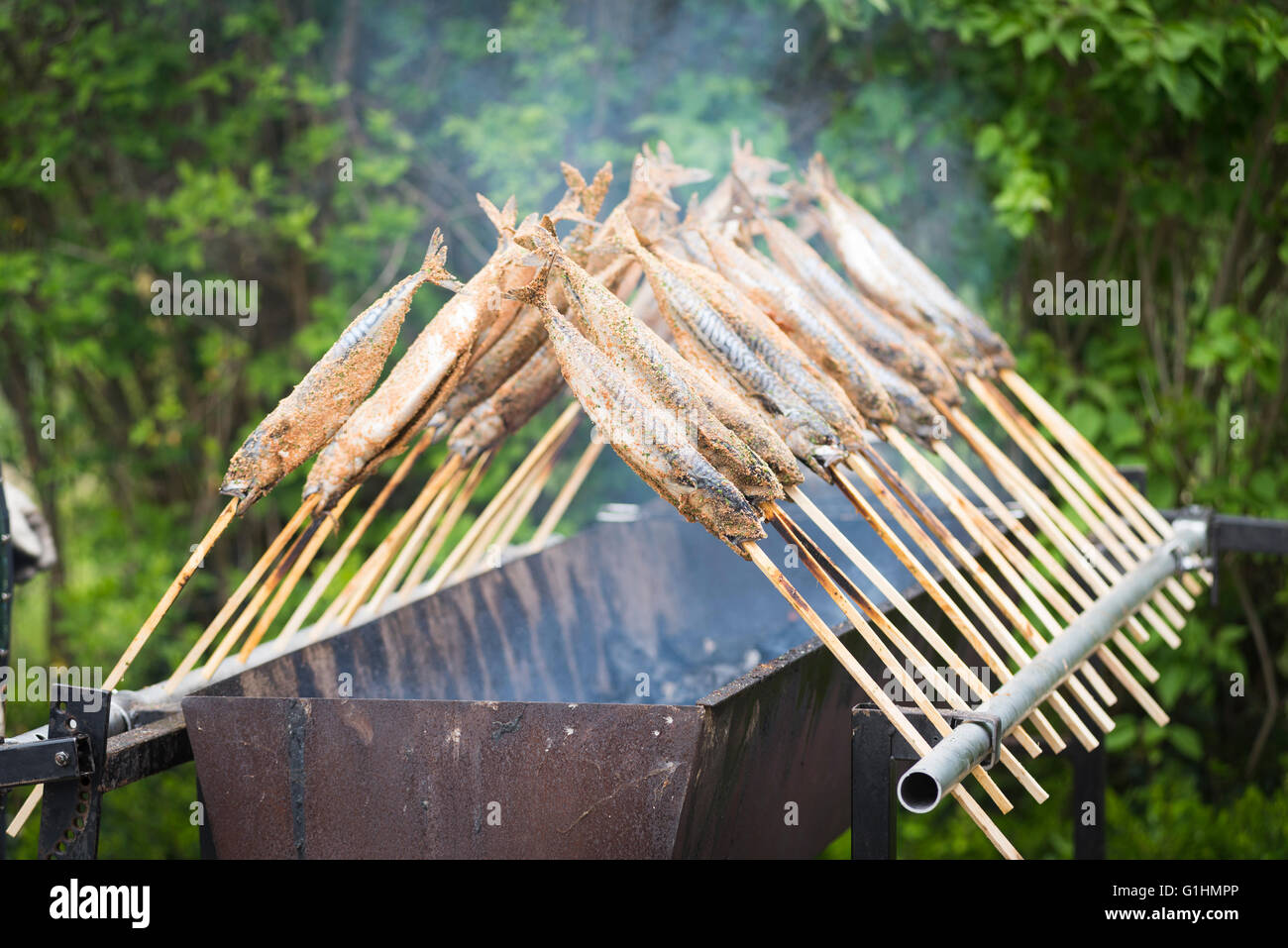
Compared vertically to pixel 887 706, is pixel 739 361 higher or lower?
higher

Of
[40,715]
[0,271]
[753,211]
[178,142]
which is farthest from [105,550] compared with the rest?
[753,211]

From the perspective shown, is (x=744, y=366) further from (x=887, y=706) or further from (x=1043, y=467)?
(x=1043, y=467)

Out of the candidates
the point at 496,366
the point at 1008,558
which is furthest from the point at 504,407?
the point at 1008,558

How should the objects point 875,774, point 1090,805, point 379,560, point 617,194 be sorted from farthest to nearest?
point 617,194 → point 1090,805 → point 379,560 → point 875,774

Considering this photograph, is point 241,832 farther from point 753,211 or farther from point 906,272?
point 906,272

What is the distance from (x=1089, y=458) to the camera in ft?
13.7

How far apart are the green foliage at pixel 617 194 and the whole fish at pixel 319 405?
347cm

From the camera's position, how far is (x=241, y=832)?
2654mm

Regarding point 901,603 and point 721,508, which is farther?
point 901,603

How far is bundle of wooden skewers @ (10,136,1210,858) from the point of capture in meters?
2.60

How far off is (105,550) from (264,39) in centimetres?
318

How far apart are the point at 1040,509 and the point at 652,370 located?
1.57 meters

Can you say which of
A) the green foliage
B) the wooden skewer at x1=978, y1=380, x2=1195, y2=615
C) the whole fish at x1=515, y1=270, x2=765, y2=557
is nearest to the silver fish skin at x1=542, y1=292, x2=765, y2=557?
the whole fish at x1=515, y1=270, x2=765, y2=557

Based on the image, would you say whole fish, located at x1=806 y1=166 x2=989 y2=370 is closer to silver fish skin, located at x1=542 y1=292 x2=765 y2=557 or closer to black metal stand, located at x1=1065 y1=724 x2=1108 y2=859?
black metal stand, located at x1=1065 y1=724 x2=1108 y2=859
